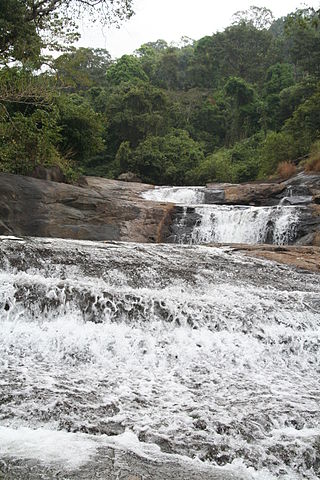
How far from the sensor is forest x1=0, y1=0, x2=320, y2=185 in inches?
439

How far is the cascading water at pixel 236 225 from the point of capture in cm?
1054

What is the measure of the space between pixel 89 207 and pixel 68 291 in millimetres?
5308

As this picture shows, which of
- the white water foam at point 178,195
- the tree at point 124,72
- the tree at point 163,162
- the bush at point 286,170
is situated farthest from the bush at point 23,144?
the tree at point 124,72

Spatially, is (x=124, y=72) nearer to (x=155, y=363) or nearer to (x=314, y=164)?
(x=314, y=164)

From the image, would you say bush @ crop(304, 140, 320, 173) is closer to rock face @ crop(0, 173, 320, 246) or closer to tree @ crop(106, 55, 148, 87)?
rock face @ crop(0, 173, 320, 246)

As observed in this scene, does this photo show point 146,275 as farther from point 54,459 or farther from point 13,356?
point 54,459

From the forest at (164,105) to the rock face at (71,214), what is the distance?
178 centimetres

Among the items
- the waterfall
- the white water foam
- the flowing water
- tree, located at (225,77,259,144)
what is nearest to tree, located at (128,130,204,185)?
the white water foam

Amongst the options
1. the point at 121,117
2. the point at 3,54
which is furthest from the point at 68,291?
the point at 121,117

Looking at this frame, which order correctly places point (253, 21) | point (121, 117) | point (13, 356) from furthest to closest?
point (253, 21) → point (121, 117) → point (13, 356)

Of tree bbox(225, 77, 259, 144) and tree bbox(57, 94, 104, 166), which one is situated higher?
tree bbox(225, 77, 259, 144)

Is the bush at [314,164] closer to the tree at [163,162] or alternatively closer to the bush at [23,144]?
the bush at [23,144]

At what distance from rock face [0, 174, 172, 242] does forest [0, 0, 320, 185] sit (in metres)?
1.78

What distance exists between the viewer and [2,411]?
3002mm
